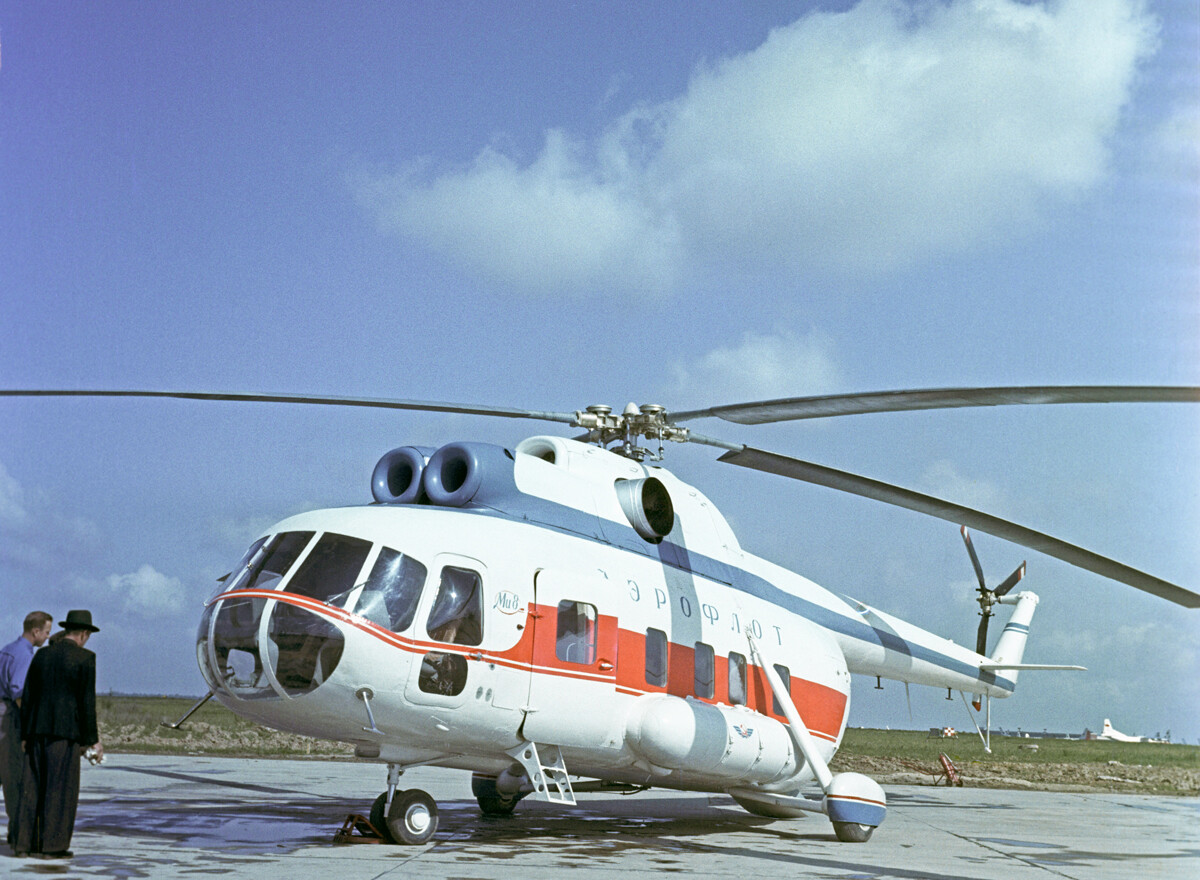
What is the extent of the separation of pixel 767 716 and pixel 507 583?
13.6 feet

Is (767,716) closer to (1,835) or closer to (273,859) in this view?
(273,859)

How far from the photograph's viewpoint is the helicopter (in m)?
8.34

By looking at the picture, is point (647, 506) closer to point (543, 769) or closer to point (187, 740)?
point (543, 769)

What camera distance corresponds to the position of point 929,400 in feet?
31.6

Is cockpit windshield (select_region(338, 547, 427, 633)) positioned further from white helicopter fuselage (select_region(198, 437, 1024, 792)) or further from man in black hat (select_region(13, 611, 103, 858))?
man in black hat (select_region(13, 611, 103, 858))

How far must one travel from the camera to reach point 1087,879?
9344 millimetres

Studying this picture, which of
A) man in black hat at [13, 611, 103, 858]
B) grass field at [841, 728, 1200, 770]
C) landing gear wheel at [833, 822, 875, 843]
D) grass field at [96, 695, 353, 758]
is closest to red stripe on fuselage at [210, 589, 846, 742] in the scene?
man in black hat at [13, 611, 103, 858]

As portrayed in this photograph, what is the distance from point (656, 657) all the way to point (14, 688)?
5413 millimetres

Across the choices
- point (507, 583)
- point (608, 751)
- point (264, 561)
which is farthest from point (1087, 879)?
point (264, 561)

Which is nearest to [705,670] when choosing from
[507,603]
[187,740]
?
[507,603]

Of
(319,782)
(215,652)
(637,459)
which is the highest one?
(637,459)

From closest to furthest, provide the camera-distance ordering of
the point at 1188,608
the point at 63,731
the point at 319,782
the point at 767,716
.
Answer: the point at 63,731, the point at 1188,608, the point at 767,716, the point at 319,782

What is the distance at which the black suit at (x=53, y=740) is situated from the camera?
7.87 metres

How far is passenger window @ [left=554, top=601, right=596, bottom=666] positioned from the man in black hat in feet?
12.1
